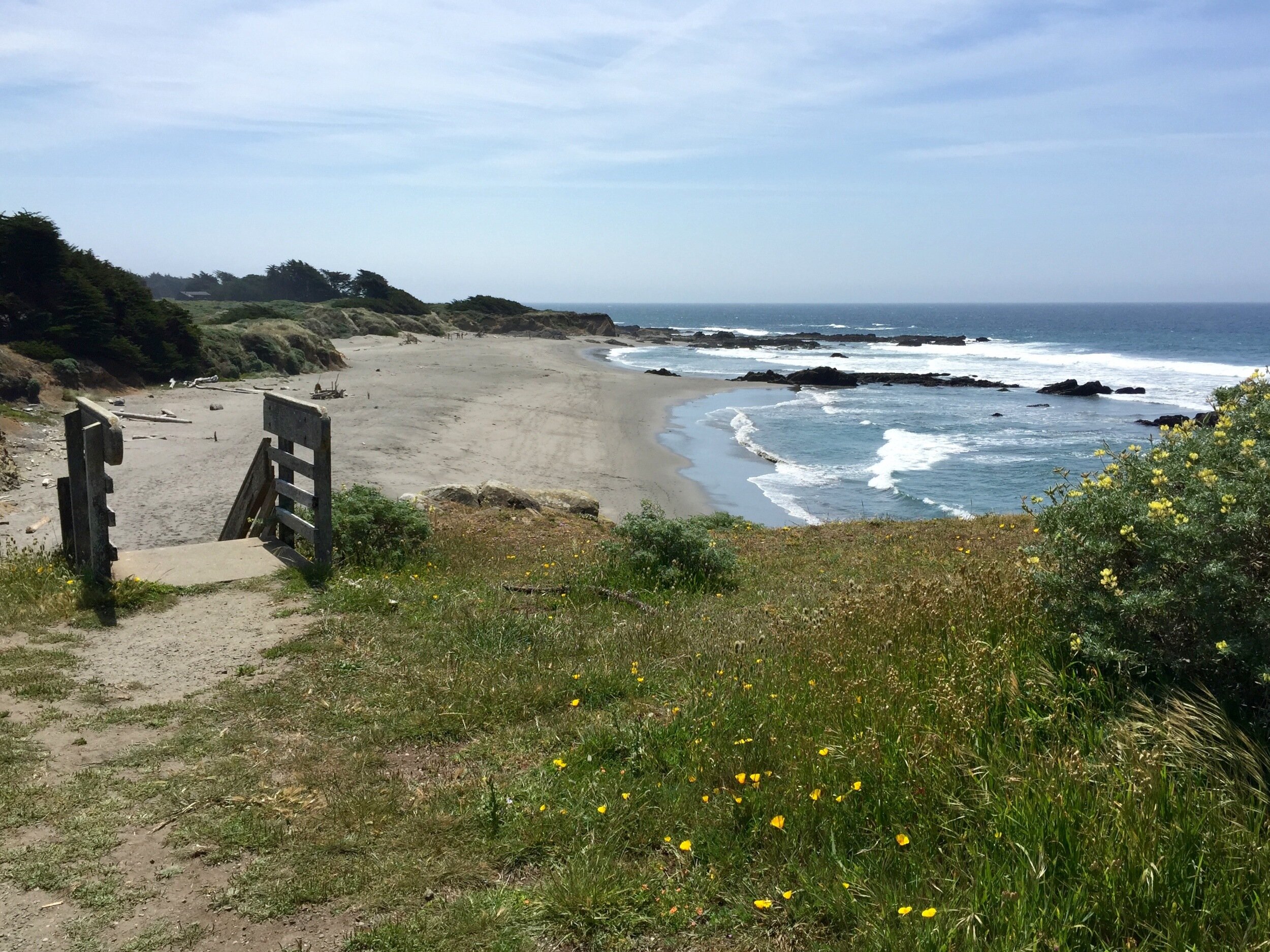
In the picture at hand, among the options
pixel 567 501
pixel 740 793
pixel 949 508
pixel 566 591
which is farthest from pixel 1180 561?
pixel 949 508

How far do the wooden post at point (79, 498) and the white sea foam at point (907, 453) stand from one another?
798 inches

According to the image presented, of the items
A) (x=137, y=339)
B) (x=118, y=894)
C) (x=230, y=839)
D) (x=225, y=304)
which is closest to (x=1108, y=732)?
(x=230, y=839)

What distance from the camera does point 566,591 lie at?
26.4ft

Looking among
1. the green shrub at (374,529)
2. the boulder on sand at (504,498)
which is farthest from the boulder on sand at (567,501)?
the green shrub at (374,529)

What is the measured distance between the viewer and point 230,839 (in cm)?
389

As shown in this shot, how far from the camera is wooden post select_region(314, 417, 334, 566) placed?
815cm

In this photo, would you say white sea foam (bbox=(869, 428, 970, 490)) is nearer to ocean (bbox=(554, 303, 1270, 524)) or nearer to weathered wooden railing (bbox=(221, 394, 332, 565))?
ocean (bbox=(554, 303, 1270, 524))

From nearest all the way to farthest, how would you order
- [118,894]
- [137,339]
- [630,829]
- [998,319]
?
[118,894]
[630,829]
[137,339]
[998,319]

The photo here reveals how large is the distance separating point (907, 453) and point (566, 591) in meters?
25.3

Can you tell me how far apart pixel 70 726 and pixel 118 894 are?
6.47ft

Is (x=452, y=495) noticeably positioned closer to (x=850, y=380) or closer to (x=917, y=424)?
(x=917, y=424)

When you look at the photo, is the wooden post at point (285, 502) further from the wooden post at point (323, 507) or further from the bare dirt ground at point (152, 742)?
the bare dirt ground at point (152, 742)

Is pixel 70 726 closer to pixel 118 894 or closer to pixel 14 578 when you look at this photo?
pixel 118 894

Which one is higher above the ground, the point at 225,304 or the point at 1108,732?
the point at 225,304
